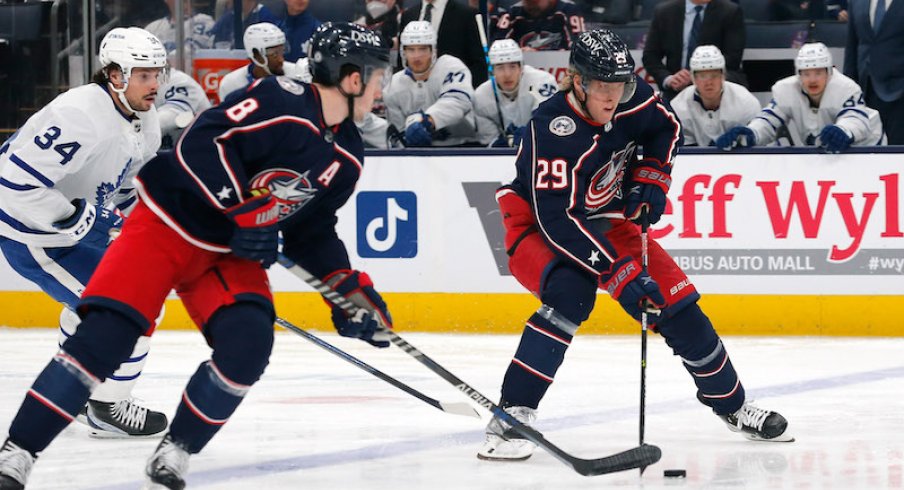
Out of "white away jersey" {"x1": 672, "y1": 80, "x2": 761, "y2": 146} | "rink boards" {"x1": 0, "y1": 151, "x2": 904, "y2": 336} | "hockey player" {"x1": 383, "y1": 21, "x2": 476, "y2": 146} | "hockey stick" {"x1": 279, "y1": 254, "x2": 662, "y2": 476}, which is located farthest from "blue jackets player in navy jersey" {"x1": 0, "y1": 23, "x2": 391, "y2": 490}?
"white away jersey" {"x1": 672, "y1": 80, "x2": 761, "y2": 146}

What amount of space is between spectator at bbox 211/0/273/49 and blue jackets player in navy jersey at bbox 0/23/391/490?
4488 mm

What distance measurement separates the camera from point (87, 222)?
414 cm

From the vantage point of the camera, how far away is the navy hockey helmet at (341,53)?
10.7 ft

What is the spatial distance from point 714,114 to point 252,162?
412 centimetres

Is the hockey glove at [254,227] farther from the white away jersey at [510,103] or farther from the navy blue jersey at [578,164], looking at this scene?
the white away jersey at [510,103]

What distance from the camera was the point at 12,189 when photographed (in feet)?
13.4

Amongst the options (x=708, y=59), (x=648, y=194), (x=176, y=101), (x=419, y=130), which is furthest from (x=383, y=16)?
(x=648, y=194)

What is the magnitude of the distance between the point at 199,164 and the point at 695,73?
4247 millimetres

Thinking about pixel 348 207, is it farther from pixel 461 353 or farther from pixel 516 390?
pixel 516 390

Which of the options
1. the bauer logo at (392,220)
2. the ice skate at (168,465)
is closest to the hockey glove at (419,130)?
the bauer logo at (392,220)

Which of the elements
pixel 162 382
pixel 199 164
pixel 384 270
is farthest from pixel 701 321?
pixel 384 270

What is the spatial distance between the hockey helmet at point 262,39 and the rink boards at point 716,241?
0.86 m

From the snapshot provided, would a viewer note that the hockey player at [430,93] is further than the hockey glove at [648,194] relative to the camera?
Yes

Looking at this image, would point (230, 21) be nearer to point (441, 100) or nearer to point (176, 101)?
point (176, 101)
